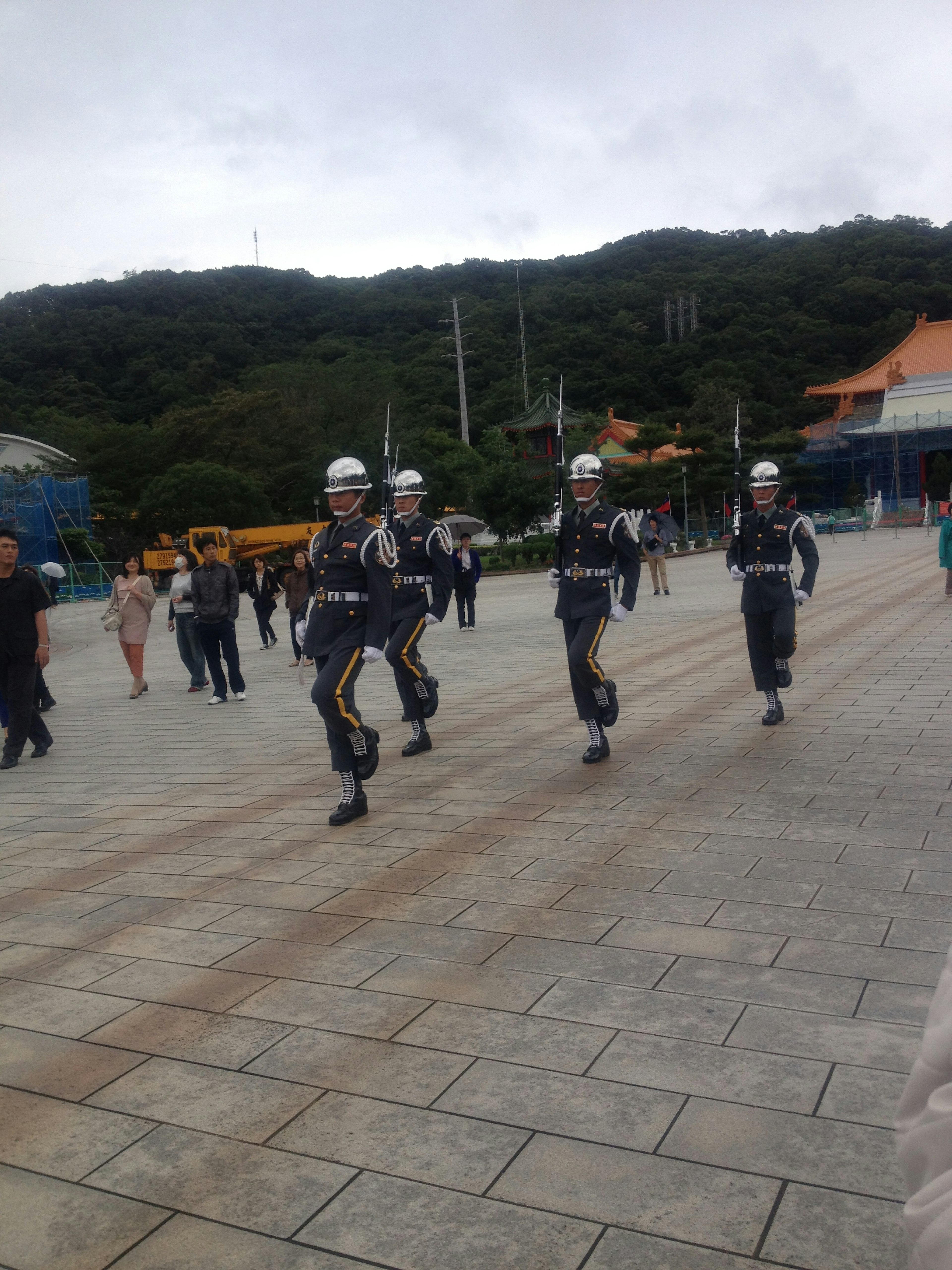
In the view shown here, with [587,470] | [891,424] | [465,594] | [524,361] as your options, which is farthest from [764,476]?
[524,361]

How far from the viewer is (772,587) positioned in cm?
863

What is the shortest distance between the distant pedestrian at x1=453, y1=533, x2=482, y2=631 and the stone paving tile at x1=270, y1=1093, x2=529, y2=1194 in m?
14.9

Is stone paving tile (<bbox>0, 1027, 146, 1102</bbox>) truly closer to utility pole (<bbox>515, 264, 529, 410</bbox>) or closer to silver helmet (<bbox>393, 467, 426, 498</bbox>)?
silver helmet (<bbox>393, 467, 426, 498</bbox>)

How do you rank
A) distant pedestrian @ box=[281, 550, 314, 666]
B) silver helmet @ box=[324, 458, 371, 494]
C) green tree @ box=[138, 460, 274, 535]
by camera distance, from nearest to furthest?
silver helmet @ box=[324, 458, 371, 494]
distant pedestrian @ box=[281, 550, 314, 666]
green tree @ box=[138, 460, 274, 535]

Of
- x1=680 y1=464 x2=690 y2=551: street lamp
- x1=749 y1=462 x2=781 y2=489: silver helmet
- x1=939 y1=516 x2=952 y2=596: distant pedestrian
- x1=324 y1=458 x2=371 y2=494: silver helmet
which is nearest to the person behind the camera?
x1=324 y1=458 x2=371 y2=494: silver helmet

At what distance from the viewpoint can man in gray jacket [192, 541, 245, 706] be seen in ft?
39.4

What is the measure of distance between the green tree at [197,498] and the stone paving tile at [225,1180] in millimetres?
49538

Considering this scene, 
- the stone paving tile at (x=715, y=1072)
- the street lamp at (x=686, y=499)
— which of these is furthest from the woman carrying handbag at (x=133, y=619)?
the street lamp at (x=686, y=499)

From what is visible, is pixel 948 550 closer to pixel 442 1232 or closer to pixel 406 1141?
pixel 406 1141

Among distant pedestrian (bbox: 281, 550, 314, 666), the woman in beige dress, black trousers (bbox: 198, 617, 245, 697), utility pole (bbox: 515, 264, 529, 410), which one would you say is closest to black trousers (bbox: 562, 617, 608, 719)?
black trousers (bbox: 198, 617, 245, 697)

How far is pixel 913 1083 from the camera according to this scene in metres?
1.24

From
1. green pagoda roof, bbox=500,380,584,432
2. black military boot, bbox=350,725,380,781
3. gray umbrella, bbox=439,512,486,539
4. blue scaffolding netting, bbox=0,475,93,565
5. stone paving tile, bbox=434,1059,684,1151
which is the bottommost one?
stone paving tile, bbox=434,1059,684,1151

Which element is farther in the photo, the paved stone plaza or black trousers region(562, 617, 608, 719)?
black trousers region(562, 617, 608, 719)

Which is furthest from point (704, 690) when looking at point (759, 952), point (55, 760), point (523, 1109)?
point (523, 1109)
